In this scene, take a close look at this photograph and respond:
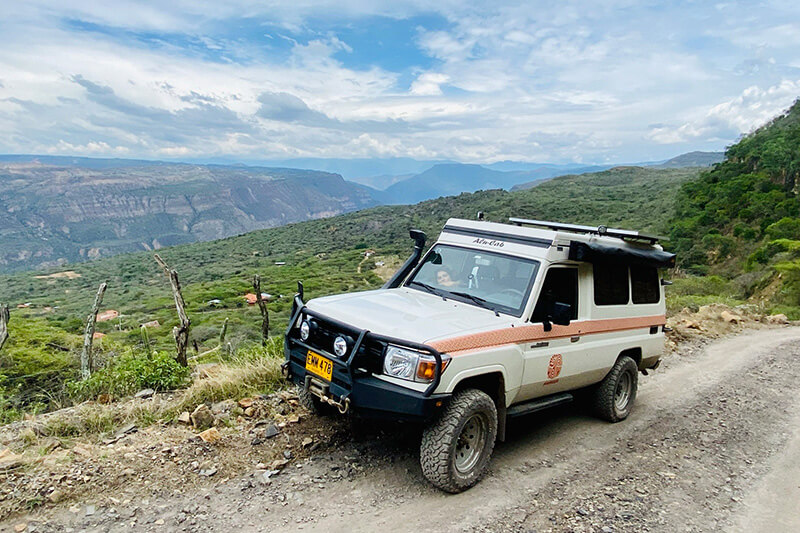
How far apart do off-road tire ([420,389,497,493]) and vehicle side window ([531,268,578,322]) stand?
1.00 metres

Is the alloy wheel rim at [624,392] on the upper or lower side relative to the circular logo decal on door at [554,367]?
lower

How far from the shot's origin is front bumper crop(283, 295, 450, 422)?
3941 mm

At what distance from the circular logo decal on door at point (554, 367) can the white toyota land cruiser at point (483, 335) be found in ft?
0.06

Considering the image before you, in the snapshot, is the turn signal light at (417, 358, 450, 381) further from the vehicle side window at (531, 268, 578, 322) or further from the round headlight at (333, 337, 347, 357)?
the vehicle side window at (531, 268, 578, 322)

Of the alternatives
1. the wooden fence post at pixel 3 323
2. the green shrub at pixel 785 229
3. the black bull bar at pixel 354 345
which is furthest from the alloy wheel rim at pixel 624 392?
the green shrub at pixel 785 229

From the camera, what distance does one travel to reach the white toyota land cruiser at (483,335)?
13.5ft

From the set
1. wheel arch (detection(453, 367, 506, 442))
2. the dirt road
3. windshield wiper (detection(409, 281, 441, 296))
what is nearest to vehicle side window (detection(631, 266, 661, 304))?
the dirt road

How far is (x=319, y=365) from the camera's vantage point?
14.9 ft

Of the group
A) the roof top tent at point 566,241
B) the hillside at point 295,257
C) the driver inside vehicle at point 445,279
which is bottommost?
the hillside at point 295,257

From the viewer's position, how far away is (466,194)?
11500cm

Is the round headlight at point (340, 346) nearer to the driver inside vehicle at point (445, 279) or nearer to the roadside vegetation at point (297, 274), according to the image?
the driver inside vehicle at point (445, 279)

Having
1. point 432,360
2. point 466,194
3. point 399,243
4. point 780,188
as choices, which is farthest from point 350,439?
point 466,194

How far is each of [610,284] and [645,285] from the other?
2.72 ft

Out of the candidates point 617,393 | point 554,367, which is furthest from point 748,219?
point 554,367
